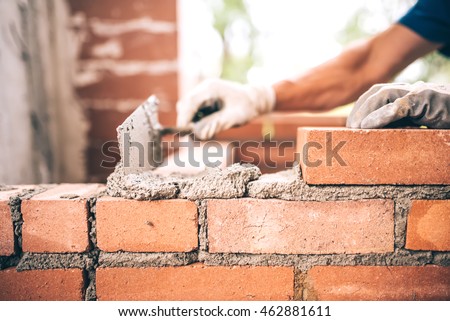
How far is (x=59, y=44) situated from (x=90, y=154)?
2.11 feet

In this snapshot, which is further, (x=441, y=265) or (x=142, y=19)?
(x=142, y=19)

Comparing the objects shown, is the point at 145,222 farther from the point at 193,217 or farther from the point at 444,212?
the point at 444,212

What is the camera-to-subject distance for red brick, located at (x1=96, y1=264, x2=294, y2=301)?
31.8 inches

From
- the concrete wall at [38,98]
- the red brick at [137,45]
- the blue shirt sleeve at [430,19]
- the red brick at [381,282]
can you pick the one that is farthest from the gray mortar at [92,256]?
the blue shirt sleeve at [430,19]

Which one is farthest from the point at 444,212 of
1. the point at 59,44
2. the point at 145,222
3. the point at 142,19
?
the point at 59,44

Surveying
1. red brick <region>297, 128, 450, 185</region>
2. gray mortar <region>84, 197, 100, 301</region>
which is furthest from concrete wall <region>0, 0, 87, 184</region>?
red brick <region>297, 128, 450, 185</region>

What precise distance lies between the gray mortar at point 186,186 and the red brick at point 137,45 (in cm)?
126

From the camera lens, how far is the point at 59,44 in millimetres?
1866

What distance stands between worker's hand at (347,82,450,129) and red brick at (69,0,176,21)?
4.66 feet

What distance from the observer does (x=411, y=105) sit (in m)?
0.75

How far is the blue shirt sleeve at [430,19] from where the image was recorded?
4.74 feet

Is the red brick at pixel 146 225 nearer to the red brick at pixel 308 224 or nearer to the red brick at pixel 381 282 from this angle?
the red brick at pixel 308 224

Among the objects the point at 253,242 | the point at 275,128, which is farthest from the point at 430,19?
the point at 253,242

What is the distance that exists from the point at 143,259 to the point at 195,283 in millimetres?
141
